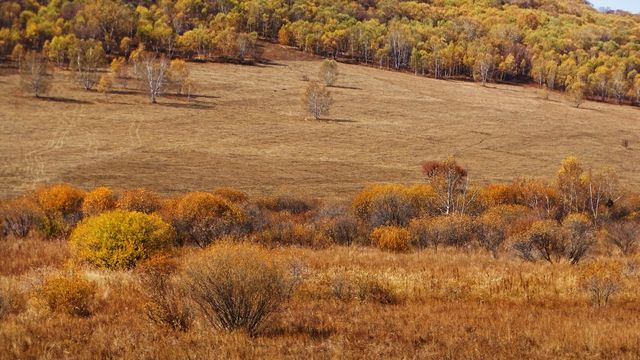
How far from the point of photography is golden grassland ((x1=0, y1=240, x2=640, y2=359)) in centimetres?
1023

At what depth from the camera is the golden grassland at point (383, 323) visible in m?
10.2

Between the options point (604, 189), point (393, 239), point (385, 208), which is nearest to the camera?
point (393, 239)

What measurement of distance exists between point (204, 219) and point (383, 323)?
18.5 metres

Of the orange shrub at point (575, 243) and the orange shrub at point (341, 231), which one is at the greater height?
the orange shrub at point (575, 243)

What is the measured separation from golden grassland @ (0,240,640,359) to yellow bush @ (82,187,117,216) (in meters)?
15.7

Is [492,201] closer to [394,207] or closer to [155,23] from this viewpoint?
[394,207]

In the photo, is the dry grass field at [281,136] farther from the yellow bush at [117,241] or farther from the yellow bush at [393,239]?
the yellow bush at [117,241]

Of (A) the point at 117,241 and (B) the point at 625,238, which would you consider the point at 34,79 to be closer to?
(A) the point at 117,241

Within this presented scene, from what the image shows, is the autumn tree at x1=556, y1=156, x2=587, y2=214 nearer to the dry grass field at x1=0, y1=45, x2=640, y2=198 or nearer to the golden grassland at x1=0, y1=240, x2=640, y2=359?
the dry grass field at x1=0, y1=45, x2=640, y2=198

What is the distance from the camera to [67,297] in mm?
13172

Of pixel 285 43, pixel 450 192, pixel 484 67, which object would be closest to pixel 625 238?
pixel 450 192

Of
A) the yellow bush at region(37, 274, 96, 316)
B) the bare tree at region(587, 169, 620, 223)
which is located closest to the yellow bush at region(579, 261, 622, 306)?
the yellow bush at region(37, 274, 96, 316)

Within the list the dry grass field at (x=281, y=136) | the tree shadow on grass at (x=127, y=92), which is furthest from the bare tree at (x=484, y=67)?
the tree shadow on grass at (x=127, y=92)

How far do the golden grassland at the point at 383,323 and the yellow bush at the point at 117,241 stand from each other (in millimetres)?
1263
